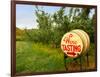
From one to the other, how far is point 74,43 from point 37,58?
0.38 m

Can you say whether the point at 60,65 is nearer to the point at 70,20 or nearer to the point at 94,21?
the point at 70,20

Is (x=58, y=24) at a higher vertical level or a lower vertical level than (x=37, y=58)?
higher

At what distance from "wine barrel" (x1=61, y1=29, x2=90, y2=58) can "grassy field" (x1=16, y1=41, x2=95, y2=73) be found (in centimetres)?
7

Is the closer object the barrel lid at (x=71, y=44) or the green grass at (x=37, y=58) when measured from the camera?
the green grass at (x=37, y=58)

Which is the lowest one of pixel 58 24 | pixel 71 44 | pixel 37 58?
pixel 37 58

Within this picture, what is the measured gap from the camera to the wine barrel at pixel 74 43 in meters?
1.79

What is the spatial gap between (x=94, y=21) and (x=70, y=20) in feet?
0.82

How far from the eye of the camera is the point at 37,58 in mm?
1724

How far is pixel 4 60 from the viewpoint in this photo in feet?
4.34

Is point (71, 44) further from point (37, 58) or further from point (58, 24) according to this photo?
point (37, 58)

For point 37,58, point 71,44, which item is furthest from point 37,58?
point 71,44

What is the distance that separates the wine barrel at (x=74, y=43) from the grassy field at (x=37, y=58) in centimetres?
7

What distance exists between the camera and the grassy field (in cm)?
168

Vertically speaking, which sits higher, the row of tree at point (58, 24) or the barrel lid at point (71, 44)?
the row of tree at point (58, 24)
